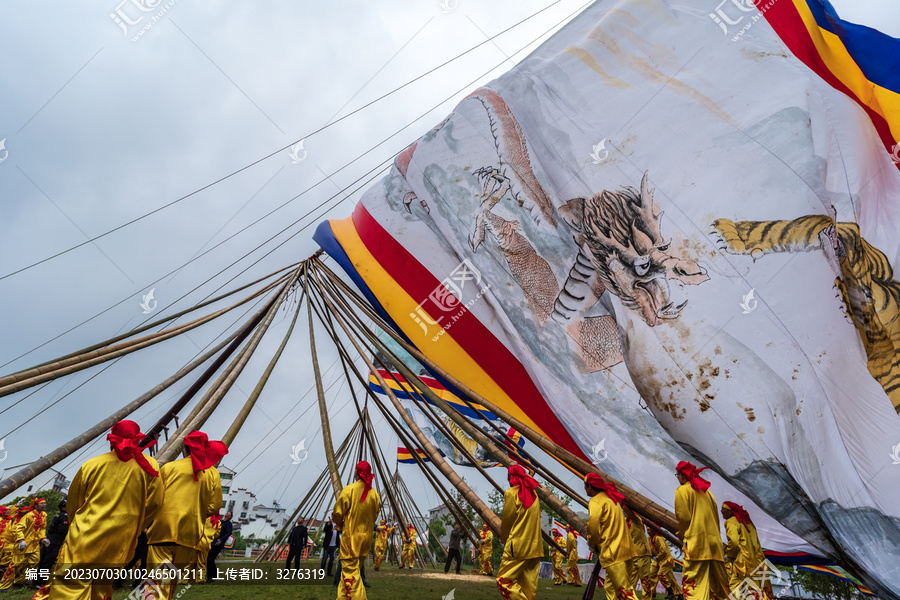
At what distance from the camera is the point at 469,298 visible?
9484mm

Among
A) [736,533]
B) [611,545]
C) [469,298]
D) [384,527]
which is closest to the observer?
[611,545]

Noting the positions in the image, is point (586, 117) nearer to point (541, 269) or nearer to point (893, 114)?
point (541, 269)

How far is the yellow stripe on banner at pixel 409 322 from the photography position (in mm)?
9547

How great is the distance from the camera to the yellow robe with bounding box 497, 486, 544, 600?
550 centimetres

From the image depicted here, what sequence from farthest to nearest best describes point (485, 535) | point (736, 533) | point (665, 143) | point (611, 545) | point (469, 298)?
point (485, 535)
point (469, 298)
point (665, 143)
point (736, 533)
point (611, 545)

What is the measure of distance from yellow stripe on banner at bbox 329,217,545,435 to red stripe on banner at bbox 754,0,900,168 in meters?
6.02

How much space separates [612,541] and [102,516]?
460 cm

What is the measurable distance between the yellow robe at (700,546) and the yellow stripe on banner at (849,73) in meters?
4.69

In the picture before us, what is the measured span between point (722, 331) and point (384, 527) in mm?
14498

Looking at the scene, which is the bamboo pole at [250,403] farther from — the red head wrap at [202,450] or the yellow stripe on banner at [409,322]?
the yellow stripe on banner at [409,322]

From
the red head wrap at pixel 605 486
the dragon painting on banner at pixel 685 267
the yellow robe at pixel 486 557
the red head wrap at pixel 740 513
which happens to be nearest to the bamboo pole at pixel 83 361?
the dragon painting on banner at pixel 685 267

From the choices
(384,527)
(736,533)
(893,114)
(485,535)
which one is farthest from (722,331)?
(384,527)

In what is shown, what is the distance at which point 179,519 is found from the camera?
4723 millimetres

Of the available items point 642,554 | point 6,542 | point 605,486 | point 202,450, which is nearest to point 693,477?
point 605,486
